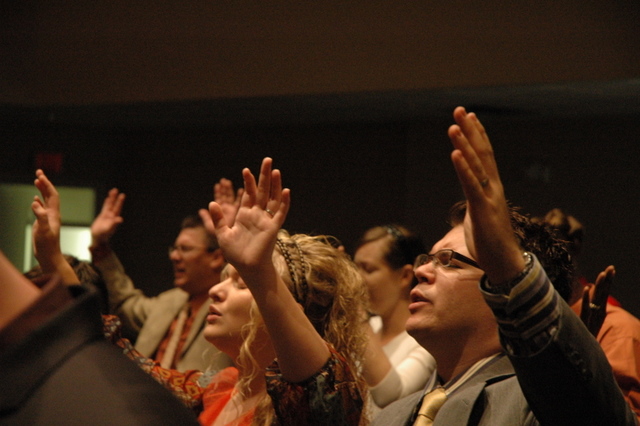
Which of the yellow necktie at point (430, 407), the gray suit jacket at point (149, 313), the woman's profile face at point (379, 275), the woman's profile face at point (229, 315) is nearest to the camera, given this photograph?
the yellow necktie at point (430, 407)

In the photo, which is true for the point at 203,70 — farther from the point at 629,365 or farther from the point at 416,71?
the point at 629,365

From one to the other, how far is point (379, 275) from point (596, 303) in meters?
1.53

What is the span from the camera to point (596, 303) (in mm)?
1727

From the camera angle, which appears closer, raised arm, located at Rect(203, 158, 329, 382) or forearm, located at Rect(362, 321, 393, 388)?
raised arm, located at Rect(203, 158, 329, 382)

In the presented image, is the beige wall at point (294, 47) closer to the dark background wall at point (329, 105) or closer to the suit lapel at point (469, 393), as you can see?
the dark background wall at point (329, 105)

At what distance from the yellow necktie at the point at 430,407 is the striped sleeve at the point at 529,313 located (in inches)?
23.5

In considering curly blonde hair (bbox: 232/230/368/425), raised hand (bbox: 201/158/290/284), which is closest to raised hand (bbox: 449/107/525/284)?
Result: raised hand (bbox: 201/158/290/284)

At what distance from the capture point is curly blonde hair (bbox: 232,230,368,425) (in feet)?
6.02

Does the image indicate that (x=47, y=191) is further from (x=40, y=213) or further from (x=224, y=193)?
(x=224, y=193)

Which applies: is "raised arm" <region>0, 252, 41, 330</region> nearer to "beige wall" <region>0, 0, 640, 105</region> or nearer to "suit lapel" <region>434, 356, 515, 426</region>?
"suit lapel" <region>434, 356, 515, 426</region>

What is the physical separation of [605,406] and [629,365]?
1.25 m

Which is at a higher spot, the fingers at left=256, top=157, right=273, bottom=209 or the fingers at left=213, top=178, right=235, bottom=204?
the fingers at left=256, top=157, right=273, bottom=209

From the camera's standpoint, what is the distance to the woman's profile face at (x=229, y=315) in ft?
6.36

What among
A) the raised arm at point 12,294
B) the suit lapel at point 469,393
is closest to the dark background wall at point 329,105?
the suit lapel at point 469,393
